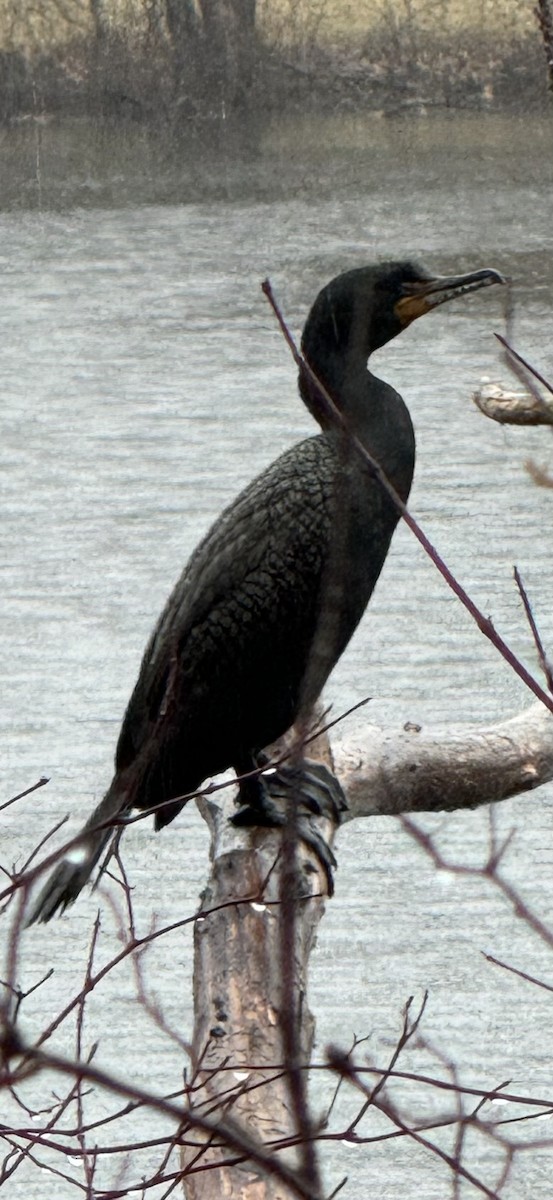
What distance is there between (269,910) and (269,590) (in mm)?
285

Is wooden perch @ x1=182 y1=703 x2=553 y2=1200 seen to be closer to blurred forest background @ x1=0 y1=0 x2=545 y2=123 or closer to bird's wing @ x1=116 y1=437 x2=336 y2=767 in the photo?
bird's wing @ x1=116 y1=437 x2=336 y2=767

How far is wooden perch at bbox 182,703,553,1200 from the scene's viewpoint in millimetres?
1133

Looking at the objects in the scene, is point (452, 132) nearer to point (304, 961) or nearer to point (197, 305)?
point (197, 305)

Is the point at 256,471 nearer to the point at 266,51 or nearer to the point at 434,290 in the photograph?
the point at 434,290

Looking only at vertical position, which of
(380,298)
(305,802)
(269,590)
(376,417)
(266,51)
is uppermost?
(266,51)

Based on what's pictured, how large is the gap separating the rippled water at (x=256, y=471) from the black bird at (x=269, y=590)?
1.78 feet

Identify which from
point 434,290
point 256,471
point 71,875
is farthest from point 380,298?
point 256,471

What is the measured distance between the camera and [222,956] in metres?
1.33

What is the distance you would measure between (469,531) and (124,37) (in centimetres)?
572

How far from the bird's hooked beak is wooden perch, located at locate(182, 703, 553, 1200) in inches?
18.1

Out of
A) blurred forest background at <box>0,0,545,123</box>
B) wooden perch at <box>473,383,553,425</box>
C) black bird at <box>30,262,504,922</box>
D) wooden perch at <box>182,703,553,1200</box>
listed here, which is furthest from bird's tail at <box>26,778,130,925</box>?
blurred forest background at <box>0,0,545,123</box>

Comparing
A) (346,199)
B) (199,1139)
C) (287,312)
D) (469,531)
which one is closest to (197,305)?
(287,312)

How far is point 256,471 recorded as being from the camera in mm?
4461

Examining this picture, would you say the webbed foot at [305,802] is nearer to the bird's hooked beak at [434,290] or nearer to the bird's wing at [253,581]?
the bird's wing at [253,581]
